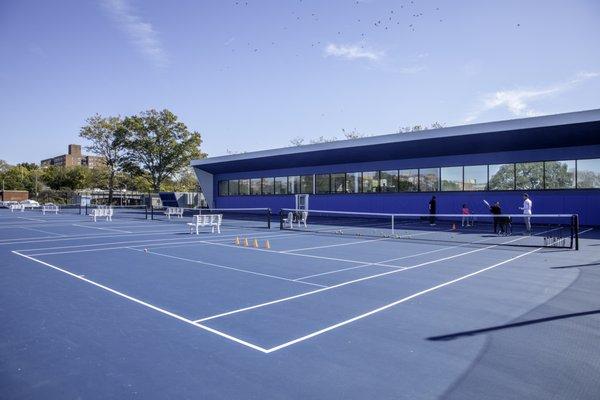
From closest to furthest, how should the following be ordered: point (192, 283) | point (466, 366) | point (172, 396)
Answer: point (172, 396) < point (466, 366) < point (192, 283)

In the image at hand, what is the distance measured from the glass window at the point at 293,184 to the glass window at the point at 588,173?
22760mm

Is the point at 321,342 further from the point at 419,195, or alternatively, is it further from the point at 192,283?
the point at 419,195

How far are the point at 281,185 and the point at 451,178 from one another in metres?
17.4

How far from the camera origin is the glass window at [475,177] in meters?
28.4

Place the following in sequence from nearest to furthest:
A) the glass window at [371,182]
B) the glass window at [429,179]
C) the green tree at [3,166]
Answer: the glass window at [429,179] < the glass window at [371,182] < the green tree at [3,166]

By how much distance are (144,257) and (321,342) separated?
29.3 feet

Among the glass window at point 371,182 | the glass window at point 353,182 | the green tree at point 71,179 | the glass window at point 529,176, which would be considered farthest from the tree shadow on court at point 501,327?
the green tree at point 71,179

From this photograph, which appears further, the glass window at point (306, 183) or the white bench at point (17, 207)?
the white bench at point (17, 207)

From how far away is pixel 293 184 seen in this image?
40.5m

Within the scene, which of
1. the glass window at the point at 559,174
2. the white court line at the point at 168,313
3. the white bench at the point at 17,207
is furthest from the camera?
the white bench at the point at 17,207

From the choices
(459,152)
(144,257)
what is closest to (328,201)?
(459,152)

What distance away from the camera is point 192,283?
8922 mm

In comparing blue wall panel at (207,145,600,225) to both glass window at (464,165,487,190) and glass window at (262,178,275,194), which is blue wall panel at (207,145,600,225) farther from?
glass window at (262,178,275,194)

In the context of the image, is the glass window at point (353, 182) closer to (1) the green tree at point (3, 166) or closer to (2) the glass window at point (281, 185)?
(2) the glass window at point (281, 185)
